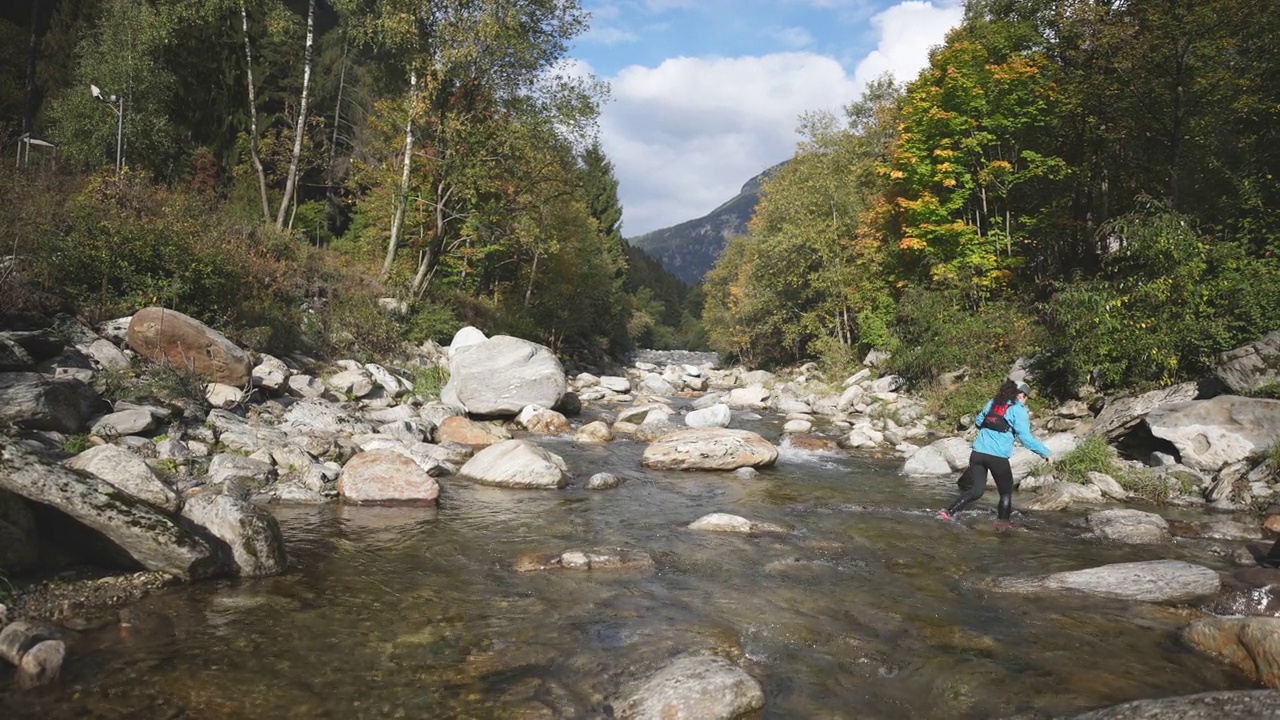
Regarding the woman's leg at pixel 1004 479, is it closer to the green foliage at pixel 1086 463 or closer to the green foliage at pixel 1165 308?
the green foliage at pixel 1086 463

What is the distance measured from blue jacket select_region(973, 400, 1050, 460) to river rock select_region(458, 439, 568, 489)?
22.3ft

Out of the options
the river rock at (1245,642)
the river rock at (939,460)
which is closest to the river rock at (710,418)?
the river rock at (939,460)

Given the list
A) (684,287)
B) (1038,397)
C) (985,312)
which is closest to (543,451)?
(1038,397)

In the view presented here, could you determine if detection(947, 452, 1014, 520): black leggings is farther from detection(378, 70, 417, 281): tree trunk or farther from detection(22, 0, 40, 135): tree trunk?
detection(22, 0, 40, 135): tree trunk

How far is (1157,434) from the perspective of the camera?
13172mm

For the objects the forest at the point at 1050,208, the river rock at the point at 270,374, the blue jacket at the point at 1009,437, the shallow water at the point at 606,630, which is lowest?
the shallow water at the point at 606,630

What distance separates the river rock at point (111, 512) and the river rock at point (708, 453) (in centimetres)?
922

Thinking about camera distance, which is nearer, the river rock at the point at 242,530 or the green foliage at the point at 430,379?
the river rock at the point at 242,530

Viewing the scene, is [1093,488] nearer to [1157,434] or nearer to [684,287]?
[1157,434]

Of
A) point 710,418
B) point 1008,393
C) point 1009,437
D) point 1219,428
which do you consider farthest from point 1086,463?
point 710,418

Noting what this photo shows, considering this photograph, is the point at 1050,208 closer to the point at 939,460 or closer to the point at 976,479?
the point at 939,460

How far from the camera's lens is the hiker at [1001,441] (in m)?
10.2

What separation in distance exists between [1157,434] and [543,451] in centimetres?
1143

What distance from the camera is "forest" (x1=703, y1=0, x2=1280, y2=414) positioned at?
16.0 meters
